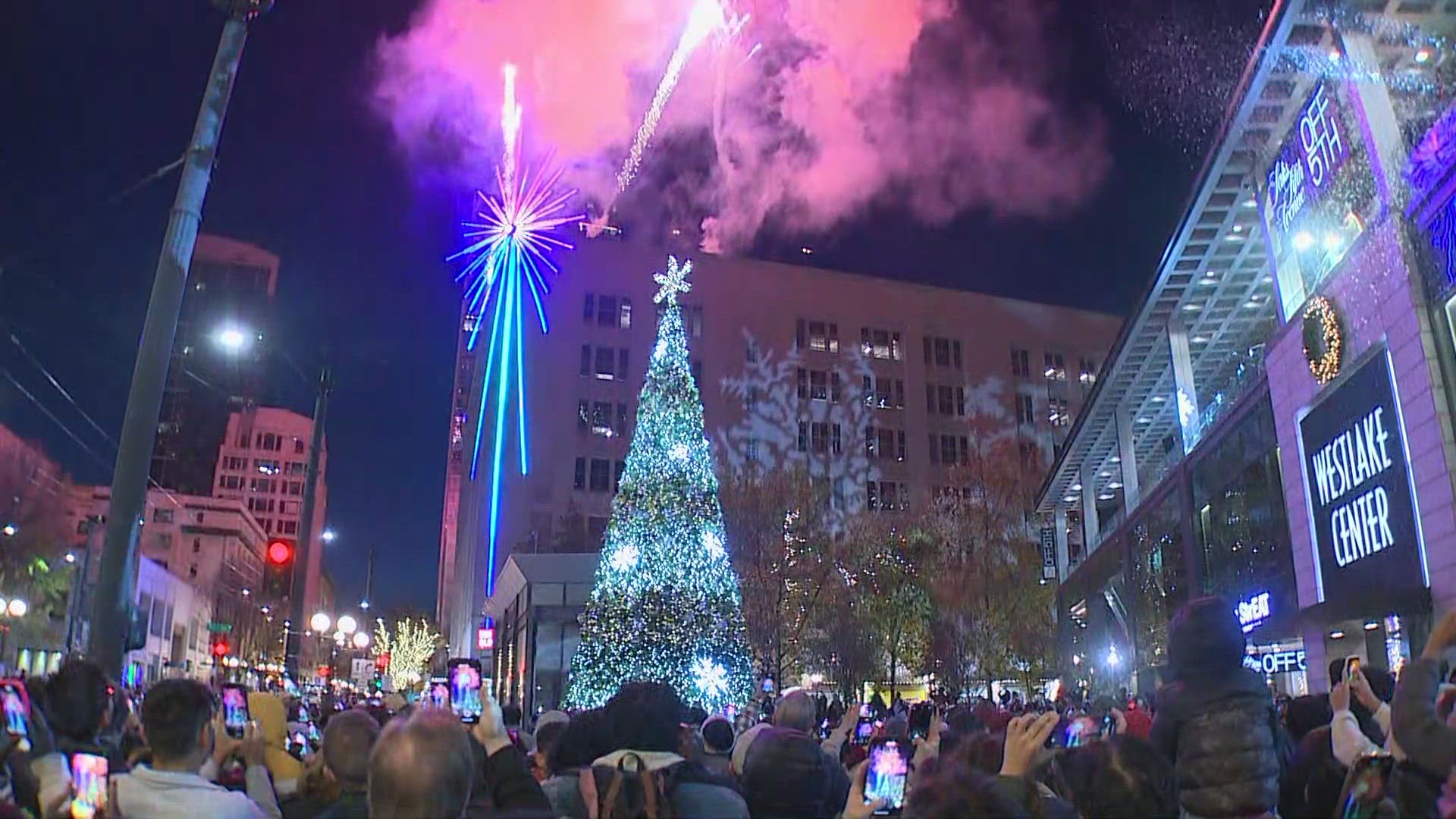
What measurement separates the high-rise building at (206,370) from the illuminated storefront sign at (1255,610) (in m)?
19.9

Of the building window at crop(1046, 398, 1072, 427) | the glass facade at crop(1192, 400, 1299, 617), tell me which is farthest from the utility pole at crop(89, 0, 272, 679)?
the building window at crop(1046, 398, 1072, 427)

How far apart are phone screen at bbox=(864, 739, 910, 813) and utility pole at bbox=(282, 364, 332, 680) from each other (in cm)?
1317

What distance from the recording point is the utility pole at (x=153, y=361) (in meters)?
7.88

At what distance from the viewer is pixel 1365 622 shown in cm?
1539

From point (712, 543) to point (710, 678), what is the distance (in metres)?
2.70

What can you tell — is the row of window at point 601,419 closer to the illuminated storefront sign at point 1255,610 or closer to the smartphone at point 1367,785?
the illuminated storefront sign at point 1255,610

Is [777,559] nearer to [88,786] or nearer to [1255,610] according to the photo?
[1255,610]

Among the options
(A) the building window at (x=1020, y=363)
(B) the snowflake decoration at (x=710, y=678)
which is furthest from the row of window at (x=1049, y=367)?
(B) the snowflake decoration at (x=710, y=678)

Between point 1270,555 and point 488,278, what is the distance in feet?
130

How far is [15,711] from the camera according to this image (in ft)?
14.8

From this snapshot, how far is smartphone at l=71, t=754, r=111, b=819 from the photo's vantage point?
3762 millimetres

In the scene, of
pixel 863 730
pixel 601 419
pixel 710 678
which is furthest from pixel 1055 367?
pixel 863 730

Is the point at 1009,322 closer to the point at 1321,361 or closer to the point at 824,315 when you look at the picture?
the point at 824,315

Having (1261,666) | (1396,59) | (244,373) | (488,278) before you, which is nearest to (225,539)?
(488,278)
